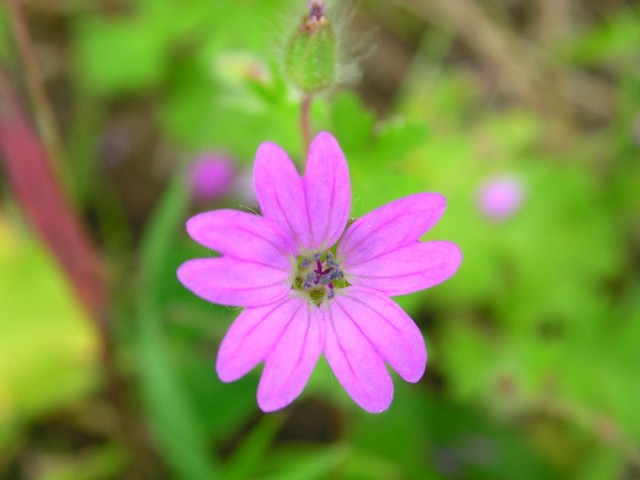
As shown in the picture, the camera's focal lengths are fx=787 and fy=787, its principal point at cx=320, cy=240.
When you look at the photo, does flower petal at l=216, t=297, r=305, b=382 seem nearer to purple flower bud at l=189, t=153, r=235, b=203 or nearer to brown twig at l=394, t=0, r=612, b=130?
purple flower bud at l=189, t=153, r=235, b=203

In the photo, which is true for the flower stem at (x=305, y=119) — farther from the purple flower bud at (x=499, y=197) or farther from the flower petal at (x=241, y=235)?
the purple flower bud at (x=499, y=197)

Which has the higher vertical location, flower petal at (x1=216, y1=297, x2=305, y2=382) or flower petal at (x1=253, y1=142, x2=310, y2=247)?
flower petal at (x1=253, y1=142, x2=310, y2=247)

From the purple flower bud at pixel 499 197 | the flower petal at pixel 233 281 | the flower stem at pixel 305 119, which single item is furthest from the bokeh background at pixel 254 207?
the flower petal at pixel 233 281

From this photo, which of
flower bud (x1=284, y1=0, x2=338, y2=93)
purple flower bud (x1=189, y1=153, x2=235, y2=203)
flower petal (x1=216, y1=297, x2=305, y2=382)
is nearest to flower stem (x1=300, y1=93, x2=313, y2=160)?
flower bud (x1=284, y1=0, x2=338, y2=93)

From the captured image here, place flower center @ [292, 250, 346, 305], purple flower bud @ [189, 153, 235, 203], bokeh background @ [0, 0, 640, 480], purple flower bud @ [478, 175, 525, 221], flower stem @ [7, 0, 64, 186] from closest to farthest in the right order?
flower center @ [292, 250, 346, 305], flower stem @ [7, 0, 64, 186], bokeh background @ [0, 0, 640, 480], purple flower bud @ [478, 175, 525, 221], purple flower bud @ [189, 153, 235, 203]

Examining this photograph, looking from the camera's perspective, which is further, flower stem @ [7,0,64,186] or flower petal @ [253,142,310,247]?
flower stem @ [7,0,64,186]

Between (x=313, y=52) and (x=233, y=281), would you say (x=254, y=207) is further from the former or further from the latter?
(x=233, y=281)

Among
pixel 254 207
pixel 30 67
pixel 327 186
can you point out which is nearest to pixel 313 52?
pixel 327 186
